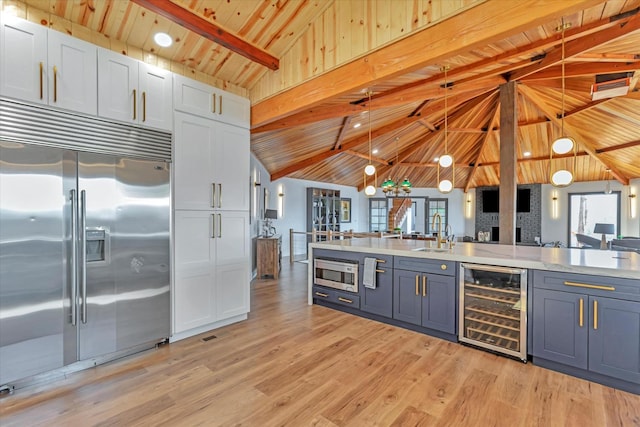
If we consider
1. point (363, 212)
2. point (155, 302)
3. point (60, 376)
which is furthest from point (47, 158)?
point (363, 212)

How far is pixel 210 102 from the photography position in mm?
3449

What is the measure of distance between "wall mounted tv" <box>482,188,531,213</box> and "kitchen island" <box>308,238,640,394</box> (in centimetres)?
1038

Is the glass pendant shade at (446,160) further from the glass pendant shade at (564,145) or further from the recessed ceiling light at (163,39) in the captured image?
the recessed ceiling light at (163,39)

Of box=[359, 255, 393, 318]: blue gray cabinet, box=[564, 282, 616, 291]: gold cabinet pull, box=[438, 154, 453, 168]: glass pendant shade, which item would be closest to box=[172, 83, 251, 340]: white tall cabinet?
box=[359, 255, 393, 318]: blue gray cabinet

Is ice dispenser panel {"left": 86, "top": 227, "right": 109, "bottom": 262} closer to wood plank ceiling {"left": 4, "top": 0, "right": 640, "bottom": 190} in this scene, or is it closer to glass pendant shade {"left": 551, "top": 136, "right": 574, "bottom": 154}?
wood plank ceiling {"left": 4, "top": 0, "right": 640, "bottom": 190}

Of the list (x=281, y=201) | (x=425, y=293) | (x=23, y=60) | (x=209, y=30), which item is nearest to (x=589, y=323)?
(x=425, y=293)

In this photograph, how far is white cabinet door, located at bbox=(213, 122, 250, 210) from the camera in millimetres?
3506

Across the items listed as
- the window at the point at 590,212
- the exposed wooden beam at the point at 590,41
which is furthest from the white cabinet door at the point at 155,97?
the window at the point at 590,212

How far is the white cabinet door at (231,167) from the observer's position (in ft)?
11.5

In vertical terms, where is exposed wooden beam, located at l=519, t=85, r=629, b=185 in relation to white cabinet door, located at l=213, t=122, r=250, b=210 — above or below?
above

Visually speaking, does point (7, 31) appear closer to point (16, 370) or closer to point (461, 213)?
point (16, 370)

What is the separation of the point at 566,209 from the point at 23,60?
1493 centimetres

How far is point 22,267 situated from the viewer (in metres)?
2.24

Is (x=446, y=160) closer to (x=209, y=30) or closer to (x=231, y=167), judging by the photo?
(x=231, y=167)
